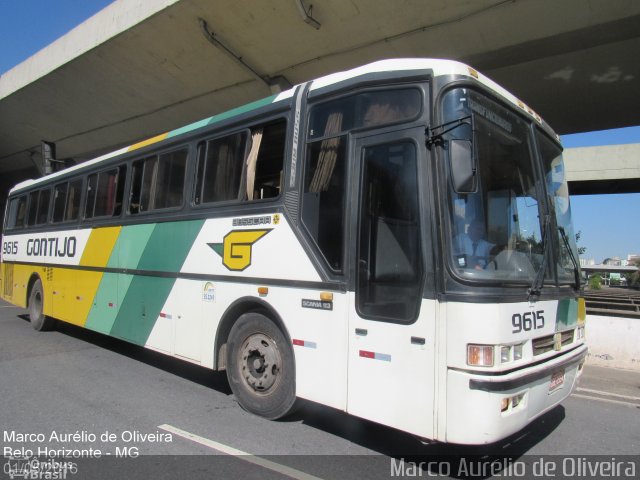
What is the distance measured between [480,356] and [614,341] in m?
6.45

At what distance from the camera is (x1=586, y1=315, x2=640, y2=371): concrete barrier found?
26.1 ft

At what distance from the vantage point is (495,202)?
3688 mm

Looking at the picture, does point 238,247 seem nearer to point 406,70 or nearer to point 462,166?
point 406,70

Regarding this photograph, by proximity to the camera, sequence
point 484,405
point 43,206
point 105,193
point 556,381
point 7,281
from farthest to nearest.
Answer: point 7,281 → point 43,206 → point 105,193 → point 556,381 → point 484,405

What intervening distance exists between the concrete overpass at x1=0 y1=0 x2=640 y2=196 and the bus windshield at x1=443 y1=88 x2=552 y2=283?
5766 mm

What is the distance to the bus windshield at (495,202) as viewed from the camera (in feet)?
11.3

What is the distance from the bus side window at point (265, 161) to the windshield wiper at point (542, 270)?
8.59 feet

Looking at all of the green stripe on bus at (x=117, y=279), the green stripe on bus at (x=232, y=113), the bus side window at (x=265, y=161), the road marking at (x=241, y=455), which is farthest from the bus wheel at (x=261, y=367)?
the green stripe on bus at (x=117, y=279)

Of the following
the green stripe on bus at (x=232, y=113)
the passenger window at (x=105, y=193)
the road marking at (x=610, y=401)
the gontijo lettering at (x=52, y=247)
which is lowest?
the road marking at (x=610, y=401)

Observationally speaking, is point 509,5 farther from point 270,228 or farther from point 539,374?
point 539,374

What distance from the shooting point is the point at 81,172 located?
345 inches

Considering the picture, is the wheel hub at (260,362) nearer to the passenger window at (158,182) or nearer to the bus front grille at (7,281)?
the passenger window at (158,182)

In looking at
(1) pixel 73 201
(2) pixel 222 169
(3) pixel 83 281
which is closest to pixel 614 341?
(2) pixel 222 169

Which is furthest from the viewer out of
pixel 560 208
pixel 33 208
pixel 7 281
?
pixel 7 281
